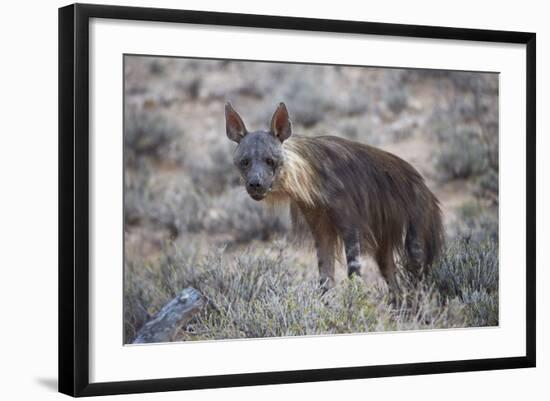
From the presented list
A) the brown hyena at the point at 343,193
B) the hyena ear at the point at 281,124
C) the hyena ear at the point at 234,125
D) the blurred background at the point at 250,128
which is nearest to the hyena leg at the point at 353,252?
the brown hyena at the point at 343,193

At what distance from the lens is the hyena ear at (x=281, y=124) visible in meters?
7.38

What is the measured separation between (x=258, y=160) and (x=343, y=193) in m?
0.67

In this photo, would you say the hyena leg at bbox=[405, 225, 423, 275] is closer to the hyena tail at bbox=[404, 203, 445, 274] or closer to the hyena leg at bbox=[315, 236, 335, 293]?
the hyena tail at bbox=[404, 203, 445, 274]

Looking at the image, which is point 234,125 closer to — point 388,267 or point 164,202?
point 164,202

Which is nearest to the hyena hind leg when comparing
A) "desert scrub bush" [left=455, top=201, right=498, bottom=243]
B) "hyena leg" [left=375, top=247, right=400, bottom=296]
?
"hyena leg" [left=375, top=247, right=400, bottom=296]

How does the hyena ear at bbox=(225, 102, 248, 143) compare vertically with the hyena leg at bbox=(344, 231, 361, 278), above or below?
above

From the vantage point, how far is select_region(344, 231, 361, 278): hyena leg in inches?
297

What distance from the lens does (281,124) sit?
7.40 meters

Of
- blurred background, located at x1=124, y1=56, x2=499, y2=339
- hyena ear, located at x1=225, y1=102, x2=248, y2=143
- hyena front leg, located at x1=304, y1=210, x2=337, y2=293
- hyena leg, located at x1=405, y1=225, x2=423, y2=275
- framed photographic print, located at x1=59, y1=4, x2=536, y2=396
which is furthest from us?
hyena leg, located at x1=405, y1=225, x2=423, y2=275

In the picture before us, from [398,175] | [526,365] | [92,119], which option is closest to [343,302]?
[398,175]

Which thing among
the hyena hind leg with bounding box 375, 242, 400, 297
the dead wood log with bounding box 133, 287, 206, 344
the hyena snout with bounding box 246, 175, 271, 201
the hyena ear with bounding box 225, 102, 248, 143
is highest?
the hyena ear with bounding box 225, 102, 248, 143

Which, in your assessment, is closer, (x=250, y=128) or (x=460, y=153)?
(x=250, y=128)

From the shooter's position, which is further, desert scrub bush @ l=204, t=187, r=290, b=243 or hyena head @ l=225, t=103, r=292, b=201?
desert scrub bush @ l=204, t=187, r=290, b=243

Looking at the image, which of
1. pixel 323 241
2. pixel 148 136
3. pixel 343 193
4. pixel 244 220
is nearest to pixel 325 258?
pixel 323 241
